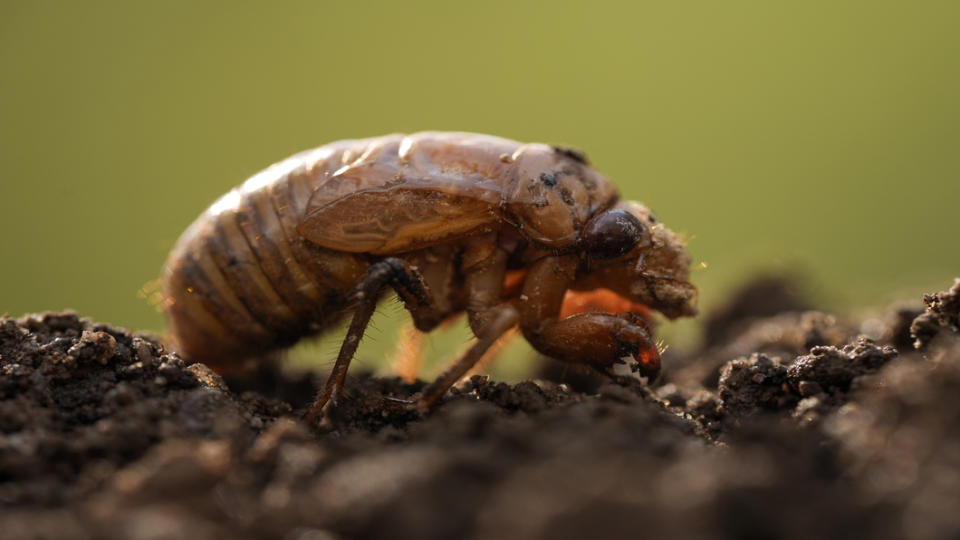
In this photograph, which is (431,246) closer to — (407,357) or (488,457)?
(407,357)

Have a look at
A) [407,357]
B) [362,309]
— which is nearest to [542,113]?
[407,357]

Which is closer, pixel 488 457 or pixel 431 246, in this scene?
pixel 488 457

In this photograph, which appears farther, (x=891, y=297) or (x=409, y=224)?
(x=891, y=297)

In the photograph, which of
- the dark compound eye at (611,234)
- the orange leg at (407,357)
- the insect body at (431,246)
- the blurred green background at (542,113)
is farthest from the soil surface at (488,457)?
the blurred green background at (542,113)

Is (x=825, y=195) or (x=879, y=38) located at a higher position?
(x=879, y=38)

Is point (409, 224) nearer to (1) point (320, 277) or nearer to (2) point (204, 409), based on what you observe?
(1) point (320, 277)

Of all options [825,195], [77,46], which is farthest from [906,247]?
[77,46]
